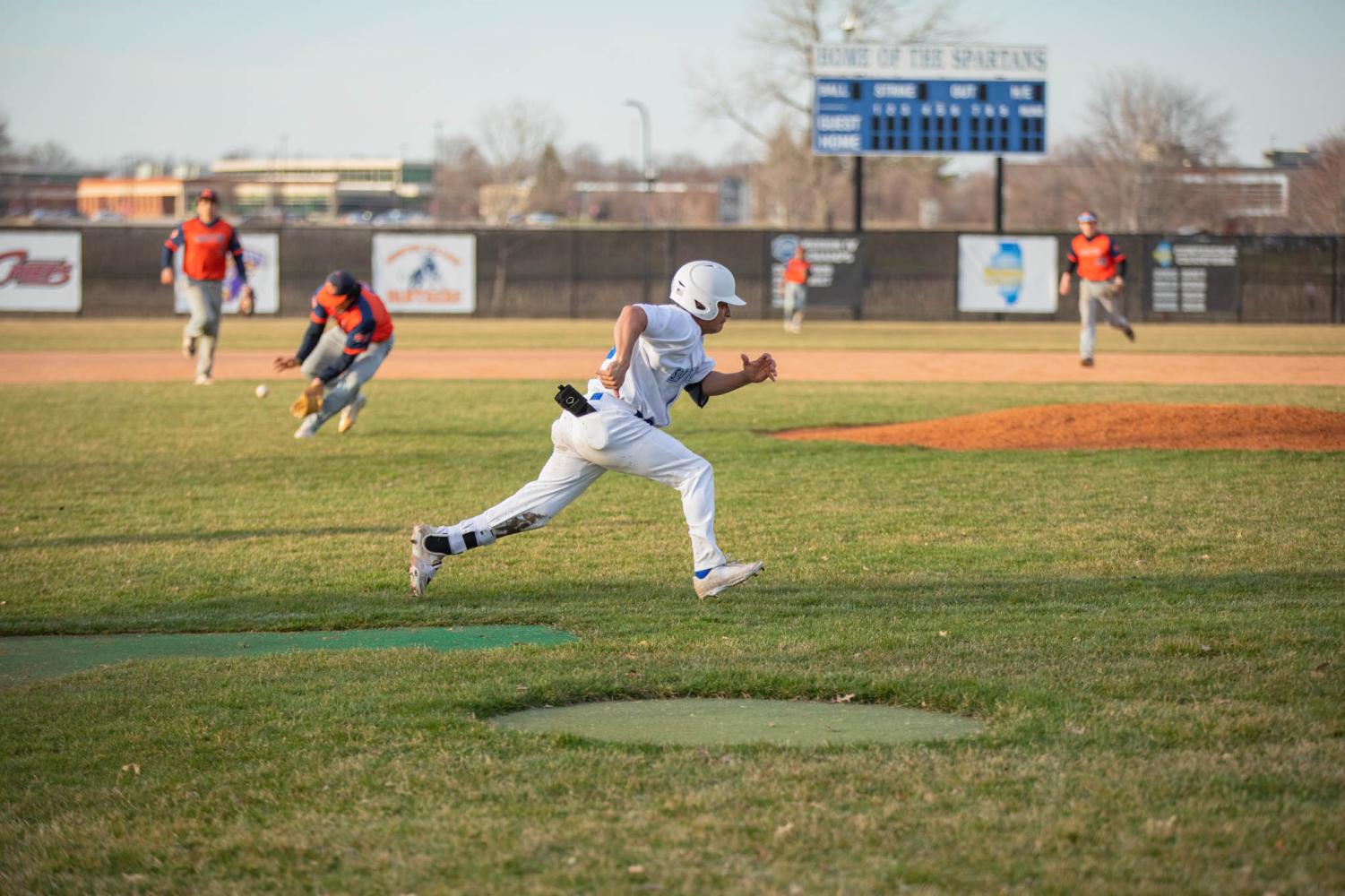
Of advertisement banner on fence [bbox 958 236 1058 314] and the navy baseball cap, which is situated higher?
advertisement banner on fence [bbox 958 236 1058 314]

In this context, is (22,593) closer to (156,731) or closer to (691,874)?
(156,731)

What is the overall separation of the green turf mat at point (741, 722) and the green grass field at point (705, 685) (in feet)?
0.42

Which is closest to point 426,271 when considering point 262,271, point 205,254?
point 262,271

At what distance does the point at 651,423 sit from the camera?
286 inches

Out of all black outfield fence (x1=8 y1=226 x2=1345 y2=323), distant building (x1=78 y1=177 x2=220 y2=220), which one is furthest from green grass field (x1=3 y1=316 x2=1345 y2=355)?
distant building (x1=78 y1=177 x2=220 y2=220)

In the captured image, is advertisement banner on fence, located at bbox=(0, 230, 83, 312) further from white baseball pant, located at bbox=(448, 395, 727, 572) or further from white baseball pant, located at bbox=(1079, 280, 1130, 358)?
white baseball pant, located at bbox=(448, 395, 727, 572)

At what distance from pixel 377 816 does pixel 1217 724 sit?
9.31ft

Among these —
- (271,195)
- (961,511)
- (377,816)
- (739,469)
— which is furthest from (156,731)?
(271,195)

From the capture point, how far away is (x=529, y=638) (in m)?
6.81

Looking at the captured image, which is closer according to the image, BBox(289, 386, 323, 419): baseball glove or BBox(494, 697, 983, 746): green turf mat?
BBox(494, 697, 983, 746): green turf mat

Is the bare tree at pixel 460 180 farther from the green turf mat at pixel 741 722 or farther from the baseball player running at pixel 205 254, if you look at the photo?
the green turf mat at pixel 741 722

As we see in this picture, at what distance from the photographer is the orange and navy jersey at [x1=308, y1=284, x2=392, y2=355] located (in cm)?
1402

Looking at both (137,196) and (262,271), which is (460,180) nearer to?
(137,196)

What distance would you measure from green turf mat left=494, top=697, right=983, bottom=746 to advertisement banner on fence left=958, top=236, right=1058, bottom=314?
113ft
